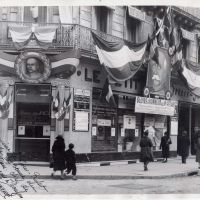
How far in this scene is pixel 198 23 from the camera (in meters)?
27.8

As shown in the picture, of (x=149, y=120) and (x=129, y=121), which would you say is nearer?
(x=129, y=121)

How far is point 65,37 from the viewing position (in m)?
19.5

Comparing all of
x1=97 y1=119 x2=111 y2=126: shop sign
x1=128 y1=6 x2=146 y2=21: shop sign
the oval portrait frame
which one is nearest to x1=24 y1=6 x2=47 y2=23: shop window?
the oval portrait frame

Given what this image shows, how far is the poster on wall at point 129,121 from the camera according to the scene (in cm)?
2321

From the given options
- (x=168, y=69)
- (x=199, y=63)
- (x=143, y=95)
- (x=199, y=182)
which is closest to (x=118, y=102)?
(x=143, y=95)

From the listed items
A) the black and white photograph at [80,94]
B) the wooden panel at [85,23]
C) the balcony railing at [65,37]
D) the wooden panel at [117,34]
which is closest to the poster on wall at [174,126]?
the black and white photograph at [80,94]

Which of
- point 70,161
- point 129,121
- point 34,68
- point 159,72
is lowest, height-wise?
point 70,161

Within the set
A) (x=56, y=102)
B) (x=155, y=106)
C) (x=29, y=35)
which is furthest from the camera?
(x=155, y=106)

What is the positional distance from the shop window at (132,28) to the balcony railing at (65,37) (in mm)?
3656

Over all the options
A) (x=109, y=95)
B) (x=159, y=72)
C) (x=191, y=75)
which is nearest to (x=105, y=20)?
(x=109, y=95)

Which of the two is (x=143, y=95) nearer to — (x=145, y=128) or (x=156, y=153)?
(x=145, y=128)

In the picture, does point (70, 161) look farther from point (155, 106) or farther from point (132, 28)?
point (132, 28)

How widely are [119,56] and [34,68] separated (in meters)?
3.52

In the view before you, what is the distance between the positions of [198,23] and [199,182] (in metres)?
13.5
